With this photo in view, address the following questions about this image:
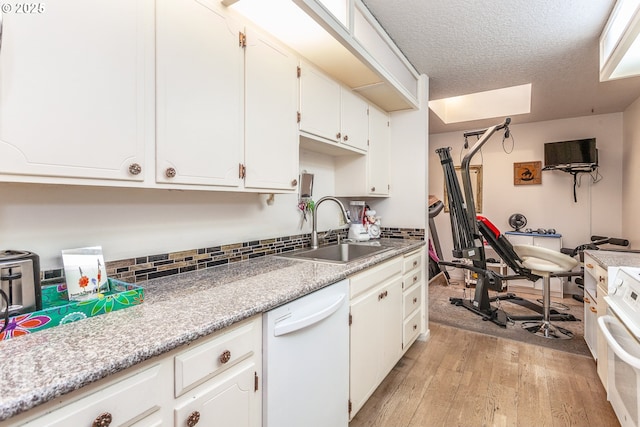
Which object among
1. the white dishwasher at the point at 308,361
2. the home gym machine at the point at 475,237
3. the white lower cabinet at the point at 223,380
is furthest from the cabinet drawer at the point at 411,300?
the white lower cabinet at the point at 223,380

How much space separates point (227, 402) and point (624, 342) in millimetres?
1757

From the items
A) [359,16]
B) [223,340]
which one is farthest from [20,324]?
[359,16]

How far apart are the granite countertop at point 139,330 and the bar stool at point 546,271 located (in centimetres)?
239

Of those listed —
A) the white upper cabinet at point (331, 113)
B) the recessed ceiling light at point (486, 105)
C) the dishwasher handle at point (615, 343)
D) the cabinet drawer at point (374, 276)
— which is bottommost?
the dishwasher handle at point (615, 343)

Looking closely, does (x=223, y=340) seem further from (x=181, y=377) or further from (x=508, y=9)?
(x=508, y=9)

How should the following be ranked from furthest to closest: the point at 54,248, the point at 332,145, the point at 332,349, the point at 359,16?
the point at 332,145
the point at 359,16
the point at 332,349
the point at 54,248

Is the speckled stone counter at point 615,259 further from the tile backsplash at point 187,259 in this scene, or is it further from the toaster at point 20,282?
the toaster at point 20,282

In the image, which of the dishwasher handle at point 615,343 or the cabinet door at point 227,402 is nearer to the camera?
the cabinet door at point 227,402

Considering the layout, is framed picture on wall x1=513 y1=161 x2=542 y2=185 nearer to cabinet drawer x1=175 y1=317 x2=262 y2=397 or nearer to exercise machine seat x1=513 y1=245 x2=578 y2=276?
exercise machine seat x1=513 y1=245 x2=578 y2=276

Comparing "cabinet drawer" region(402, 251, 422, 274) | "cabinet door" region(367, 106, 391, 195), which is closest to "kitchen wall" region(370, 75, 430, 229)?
"cabinet door" region(367, 106, 391, 195)

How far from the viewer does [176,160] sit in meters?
1.17

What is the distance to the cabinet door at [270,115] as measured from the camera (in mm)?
1463

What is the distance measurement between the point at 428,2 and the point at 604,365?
7.85 ft

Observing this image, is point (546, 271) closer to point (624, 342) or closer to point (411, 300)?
point (411, 300)
